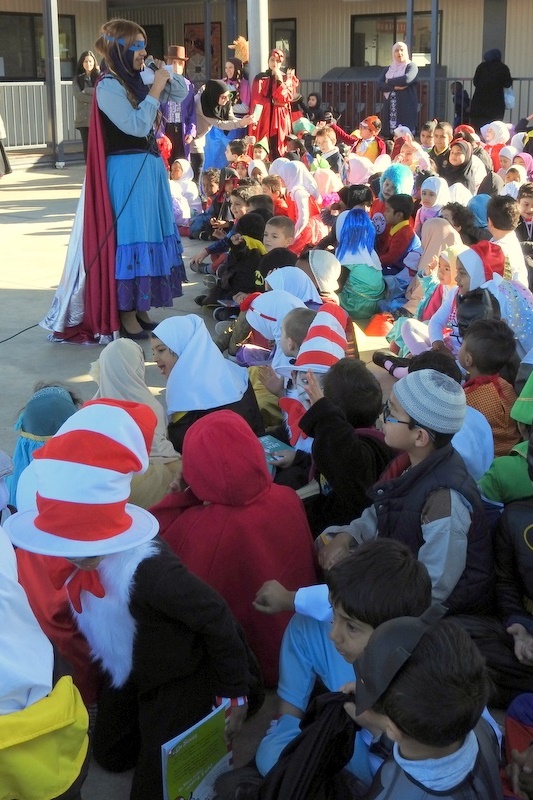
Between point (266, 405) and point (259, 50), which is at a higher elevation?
point (259, 50)

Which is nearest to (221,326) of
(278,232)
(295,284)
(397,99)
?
(278,232)

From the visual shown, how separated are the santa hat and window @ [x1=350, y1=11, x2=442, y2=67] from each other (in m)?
15.3

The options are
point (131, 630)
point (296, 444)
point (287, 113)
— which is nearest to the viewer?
point (131, 630)

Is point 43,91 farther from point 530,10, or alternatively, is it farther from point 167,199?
point 167,199

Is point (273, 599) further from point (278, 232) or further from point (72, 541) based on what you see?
point (278, 232)

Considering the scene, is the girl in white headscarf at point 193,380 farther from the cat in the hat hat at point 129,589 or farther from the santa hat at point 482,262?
the santa hat at point 482,262

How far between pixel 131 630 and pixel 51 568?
0.33 metres

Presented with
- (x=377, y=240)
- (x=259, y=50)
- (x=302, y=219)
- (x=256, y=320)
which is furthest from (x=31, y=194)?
(x=256, y=320)

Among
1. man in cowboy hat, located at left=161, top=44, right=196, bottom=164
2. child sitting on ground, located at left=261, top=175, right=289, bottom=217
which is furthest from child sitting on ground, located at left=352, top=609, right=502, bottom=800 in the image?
man in cowboy hat, located at left=161, top=44, right=196, bottom=164

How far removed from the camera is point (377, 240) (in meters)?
7.20

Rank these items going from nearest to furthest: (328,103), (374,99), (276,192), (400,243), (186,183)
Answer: (400,243) < (276,192) < (186,183) < (374,99) < (328,103)

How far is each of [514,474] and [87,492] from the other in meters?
1.35

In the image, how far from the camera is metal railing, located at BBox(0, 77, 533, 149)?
15.9m

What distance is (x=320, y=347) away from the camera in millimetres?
3760
